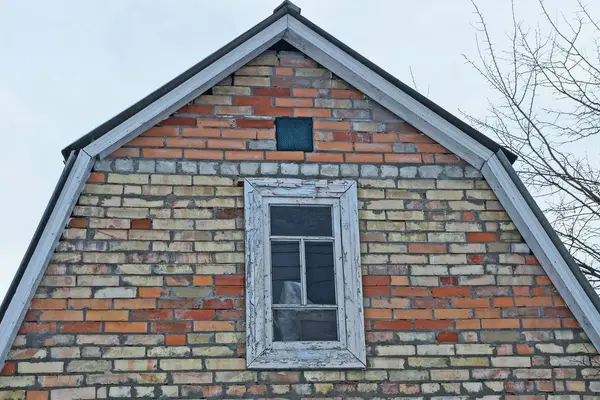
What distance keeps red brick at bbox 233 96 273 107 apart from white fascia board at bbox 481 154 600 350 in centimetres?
196

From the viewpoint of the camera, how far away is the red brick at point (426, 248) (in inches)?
288

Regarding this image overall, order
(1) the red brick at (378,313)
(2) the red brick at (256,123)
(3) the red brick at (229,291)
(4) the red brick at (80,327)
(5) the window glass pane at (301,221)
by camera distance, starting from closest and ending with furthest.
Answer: (4) the red brick at (80,327)
(3) the red brick at (229,291)
(1) the red brick at (378,313)
(5) the window glass pane at (301,221)
(2) the red brick at (256,123)

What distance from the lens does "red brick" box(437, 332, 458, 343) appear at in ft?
23.2

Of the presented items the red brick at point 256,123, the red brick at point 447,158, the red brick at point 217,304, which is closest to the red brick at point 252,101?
the red brick at point 256,123

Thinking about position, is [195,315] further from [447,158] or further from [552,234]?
[552,234]

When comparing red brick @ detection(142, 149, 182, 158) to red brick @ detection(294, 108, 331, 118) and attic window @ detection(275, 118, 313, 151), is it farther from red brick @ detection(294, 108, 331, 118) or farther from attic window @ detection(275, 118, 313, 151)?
red brick @ detection(294, 108, 331, 118)

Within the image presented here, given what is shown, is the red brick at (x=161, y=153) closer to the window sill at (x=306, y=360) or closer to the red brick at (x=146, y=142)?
the red brick at (x=146, y=142)

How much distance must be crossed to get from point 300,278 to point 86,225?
5.80 ft

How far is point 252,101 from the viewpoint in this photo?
757cm

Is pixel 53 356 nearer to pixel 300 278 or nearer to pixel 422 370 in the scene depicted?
pixel 300 278

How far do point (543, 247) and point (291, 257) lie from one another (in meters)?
2.09

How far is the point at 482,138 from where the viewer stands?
752 centimetres

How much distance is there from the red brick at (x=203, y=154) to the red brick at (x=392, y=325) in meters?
1.89

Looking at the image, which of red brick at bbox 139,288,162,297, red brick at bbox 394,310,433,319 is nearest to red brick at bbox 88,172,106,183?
red brick at bbox 139,288,162,297
